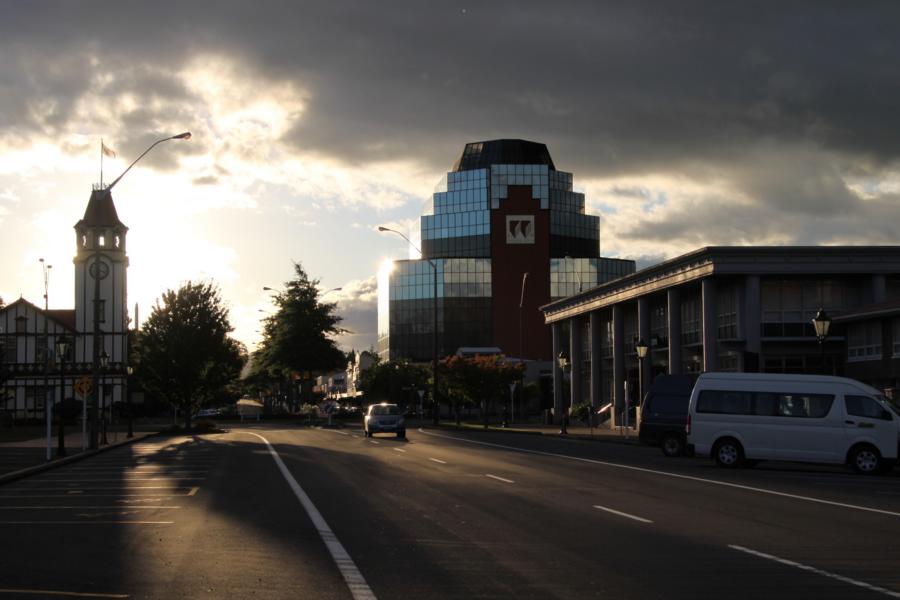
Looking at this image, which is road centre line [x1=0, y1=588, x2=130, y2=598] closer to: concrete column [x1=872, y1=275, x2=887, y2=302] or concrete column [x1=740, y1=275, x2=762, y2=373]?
concrete column [x1=740, y1=275, x2=762, y2=373]

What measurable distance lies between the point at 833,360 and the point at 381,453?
2773 centimetres

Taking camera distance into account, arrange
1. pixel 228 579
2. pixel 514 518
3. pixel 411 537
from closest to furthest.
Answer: pixel 228 579 → pixel 411 537 → pixel 514 518

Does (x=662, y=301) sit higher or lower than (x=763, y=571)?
higher

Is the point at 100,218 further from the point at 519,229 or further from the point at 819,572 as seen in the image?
the point at 819,572

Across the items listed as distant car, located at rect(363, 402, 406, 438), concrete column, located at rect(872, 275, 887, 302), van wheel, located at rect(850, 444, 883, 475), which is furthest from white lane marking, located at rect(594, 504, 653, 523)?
concrete column, located at rect(872, 275, 887, 302)

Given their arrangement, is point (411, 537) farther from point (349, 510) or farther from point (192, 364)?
point (192, 364)

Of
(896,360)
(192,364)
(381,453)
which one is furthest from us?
(192,364)

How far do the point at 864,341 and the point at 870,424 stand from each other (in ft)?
77.4

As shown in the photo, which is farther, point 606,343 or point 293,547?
point 606,343

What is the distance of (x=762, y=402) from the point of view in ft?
90.0

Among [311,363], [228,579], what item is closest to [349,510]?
[228,579]

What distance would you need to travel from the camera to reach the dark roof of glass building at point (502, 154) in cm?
12625

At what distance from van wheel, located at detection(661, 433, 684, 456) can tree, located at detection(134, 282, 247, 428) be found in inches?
1405

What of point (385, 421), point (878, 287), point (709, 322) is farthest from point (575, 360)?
point (385, 421)
